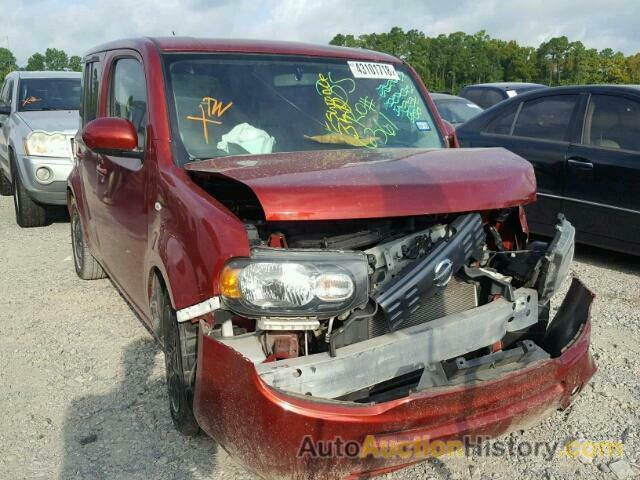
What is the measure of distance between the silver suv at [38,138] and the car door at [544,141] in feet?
14.6

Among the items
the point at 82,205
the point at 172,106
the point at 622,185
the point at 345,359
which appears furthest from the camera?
the point at 622,185

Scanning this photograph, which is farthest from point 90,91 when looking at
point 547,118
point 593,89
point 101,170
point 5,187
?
point 5,187

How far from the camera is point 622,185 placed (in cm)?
543

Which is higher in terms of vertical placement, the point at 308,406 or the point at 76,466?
the point at 308,406

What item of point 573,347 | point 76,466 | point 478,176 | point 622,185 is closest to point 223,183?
point 478,176

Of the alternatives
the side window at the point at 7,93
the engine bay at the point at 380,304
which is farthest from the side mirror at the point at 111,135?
the side window at the point at 7,93

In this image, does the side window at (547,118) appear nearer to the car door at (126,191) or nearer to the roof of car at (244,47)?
the roof of car at (244,47)

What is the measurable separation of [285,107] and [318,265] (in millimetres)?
1376

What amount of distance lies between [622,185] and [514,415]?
144 inches

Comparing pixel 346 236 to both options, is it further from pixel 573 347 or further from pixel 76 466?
pixel 76 466

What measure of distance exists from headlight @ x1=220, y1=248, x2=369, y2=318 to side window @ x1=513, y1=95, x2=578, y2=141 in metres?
4.36

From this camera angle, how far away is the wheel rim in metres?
5.30

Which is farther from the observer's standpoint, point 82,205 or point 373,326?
point 82,205

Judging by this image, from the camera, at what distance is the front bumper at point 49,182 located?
23.7ft
